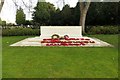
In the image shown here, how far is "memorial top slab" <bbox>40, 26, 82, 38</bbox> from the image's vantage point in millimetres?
18703

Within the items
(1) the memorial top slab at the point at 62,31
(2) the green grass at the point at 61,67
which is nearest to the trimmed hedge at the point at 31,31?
(1) the memorial top slab at the point at 62,31

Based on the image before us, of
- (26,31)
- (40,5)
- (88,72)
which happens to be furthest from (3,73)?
(40,5)

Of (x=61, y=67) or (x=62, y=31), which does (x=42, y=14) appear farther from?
(x=61, y=67)

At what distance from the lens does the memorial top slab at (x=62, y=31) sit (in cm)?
1870

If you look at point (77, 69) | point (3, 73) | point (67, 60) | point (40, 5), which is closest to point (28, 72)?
point (3, 73)

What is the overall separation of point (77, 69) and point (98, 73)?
30.5 inches

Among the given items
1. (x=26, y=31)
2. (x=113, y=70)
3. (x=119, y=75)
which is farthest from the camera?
(x=26, y=31)

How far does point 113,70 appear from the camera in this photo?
763 cm

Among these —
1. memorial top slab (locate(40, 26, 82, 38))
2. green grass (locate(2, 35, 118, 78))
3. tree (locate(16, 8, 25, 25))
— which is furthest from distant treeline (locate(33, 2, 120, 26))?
green grass (locate(2, 35, 118, 78))

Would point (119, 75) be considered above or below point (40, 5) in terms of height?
below

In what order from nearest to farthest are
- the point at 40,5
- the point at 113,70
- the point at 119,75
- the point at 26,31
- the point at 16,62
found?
the point at 119,75
the point at 113,70
the point at 16,62
the point at 26,31
the point at 40,5

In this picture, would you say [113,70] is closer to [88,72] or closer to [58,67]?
[88,72]

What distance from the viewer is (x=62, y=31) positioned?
18.7m

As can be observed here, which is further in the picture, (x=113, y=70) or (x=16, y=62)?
(x=16, y=62)
